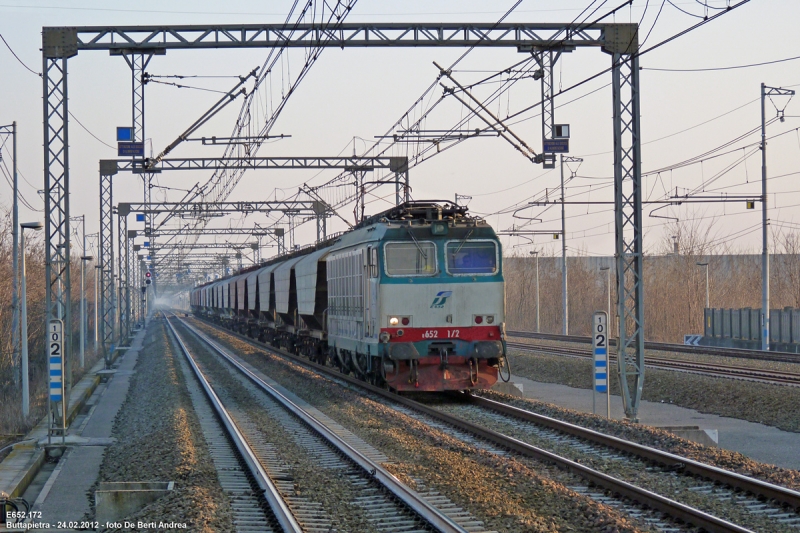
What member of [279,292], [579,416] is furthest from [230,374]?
[579,416]

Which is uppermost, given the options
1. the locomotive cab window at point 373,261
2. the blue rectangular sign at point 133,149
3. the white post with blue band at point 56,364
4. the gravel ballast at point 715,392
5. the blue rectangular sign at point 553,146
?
the blue rectangular sign at point 133,149

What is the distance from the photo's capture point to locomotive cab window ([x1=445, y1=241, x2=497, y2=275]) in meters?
18.1

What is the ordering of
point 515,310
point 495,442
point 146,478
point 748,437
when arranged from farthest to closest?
point 515,310
point 748,437
point 495,442
point 146,478

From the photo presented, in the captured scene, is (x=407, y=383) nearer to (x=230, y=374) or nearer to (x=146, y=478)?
(x=146, y=478)

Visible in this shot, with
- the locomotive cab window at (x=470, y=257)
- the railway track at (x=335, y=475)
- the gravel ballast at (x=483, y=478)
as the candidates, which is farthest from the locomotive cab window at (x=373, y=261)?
the railway track at (x=335, y=475)

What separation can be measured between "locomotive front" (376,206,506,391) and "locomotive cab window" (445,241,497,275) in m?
0.02

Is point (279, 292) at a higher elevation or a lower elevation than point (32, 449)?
higher

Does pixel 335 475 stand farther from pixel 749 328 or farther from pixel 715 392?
pixel 749 328

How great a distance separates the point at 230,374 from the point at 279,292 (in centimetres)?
786

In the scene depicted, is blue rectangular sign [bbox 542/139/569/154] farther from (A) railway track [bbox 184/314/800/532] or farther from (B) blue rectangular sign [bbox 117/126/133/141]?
(B) blue rectangular sign [bbox 117/126/133/141]

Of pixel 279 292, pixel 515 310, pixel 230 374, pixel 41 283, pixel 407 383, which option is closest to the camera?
pixel 407 383

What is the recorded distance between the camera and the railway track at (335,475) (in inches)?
331

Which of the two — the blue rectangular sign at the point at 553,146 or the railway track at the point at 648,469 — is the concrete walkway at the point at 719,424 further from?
the blue rectangular sign at the point at 553,146

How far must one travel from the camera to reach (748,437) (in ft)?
50.6
